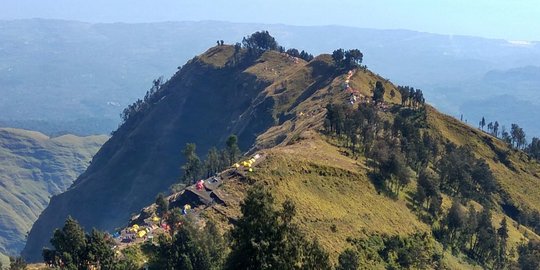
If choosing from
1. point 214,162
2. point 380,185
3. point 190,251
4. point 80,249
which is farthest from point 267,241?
point 214,162

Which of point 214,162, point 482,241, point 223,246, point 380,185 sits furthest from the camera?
point 214,162

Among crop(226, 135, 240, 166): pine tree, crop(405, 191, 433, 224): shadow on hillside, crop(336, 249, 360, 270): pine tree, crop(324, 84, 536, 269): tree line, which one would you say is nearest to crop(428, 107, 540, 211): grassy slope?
crop(324, 84, 536, 269): tree line

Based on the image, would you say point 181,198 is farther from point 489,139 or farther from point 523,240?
point 489,139

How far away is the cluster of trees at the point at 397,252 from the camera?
300ft

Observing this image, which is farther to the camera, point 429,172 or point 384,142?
point 429,172

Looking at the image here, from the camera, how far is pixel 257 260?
4644cm

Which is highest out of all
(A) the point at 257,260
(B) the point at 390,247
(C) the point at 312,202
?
(A) the point at 257,260

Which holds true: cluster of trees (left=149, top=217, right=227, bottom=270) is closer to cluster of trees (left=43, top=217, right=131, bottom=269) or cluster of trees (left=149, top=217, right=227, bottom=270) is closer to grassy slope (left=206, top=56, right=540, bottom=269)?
cluster of trees (left=43, top=217, right=131, bottom=269)

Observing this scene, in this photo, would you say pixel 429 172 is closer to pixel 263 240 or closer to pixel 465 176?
pixel 465 176

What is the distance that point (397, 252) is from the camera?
9681 cm

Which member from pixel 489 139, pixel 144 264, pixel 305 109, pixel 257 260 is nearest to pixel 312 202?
pixel 144 264

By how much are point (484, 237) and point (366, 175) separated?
28.8 meters

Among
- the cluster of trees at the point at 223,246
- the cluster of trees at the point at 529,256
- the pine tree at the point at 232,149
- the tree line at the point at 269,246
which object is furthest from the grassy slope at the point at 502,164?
the cluster of trees at the point at 223,246

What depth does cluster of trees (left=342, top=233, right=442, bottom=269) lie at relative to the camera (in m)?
91.5
